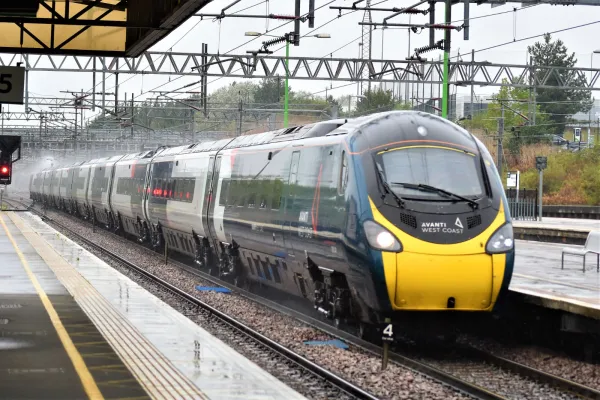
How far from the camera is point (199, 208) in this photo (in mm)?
24672

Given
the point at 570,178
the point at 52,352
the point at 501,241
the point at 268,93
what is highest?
the point at 268,93

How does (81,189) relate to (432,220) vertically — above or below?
below

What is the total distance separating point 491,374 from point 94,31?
492 inches

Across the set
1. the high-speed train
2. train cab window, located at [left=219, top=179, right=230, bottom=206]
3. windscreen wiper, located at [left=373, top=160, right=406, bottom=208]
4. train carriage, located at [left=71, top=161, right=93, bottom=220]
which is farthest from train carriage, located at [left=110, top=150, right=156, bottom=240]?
windscreen wiper, located at [left=373, top=160, right=406, bottom=208]

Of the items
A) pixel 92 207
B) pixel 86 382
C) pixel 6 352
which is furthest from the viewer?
pixel 92 207

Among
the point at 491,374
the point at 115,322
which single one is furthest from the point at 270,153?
the point at 491,374

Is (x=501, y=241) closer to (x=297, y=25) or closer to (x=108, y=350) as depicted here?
(x=108, y=350)

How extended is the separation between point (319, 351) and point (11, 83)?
32.1 feet

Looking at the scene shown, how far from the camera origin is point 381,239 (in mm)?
13172

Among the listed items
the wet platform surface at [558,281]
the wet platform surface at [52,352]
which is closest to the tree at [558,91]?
the wet platform surface at [558,281]

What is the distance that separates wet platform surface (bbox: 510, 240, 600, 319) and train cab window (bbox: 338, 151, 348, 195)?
320 centimetres

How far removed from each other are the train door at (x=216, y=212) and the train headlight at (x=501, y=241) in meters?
9.36

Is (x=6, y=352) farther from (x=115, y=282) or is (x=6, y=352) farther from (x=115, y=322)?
(x=115, y=282)

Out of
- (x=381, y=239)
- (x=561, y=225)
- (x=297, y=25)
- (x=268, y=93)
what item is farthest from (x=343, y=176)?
(x=268, y=93)
